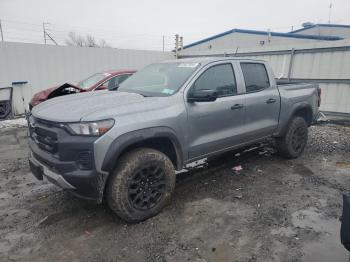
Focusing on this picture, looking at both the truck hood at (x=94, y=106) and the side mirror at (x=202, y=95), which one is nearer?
the truck hood at (x=94, y=106)

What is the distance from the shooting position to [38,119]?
342 centimetres

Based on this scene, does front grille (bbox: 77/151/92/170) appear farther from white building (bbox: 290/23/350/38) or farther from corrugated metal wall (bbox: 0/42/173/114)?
white building (bbox: 290/23/350/38)

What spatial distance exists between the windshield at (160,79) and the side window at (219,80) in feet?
0.61

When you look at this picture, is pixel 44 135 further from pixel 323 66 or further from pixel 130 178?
pixel 323 66

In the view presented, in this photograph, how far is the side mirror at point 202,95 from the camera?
11.9ft

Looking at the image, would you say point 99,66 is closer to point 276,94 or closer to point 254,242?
point 276,94

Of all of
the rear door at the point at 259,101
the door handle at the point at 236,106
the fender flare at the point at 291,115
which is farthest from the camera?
the fender flare at the point at 291,115

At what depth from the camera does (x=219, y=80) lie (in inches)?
169

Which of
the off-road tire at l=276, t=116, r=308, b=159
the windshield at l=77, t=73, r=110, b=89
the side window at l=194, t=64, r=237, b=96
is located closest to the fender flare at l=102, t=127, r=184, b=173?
the side window at l=194, t=64, r=237, b=96

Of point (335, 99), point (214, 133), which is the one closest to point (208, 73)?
point (214, 133)

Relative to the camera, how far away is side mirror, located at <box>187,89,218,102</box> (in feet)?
11.9

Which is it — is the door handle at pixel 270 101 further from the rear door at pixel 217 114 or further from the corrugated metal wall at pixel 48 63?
the corrugated metal wall at pixel 48 63

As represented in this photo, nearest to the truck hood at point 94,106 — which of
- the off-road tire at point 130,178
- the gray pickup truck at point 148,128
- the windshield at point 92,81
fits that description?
the gray pickup truck at point 148,128

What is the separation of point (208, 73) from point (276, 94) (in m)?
1.58
